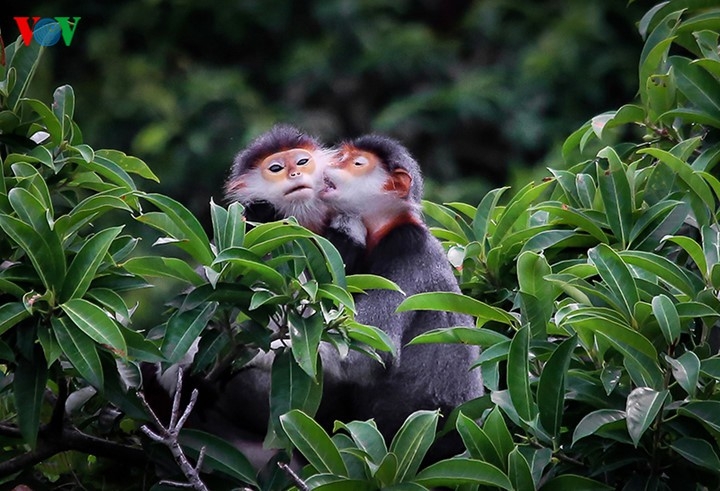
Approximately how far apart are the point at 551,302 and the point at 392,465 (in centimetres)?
46

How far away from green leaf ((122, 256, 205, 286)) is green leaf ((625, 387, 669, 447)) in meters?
0.77

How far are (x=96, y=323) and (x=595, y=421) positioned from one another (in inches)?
Result: 32.3

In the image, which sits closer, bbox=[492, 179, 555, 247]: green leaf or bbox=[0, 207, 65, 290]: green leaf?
bbox=[0, 207, 65, 290]: green leaf

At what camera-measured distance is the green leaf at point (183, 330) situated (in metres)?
2.14

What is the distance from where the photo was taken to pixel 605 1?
23.9 feet

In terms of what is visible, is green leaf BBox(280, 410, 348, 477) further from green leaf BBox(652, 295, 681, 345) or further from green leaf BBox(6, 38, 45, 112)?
green leaf BBox(6, 38, 45, 112)

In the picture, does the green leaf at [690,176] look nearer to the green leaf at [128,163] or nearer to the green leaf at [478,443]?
the green leaf at [478,443]

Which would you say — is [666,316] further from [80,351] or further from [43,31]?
[43,31]

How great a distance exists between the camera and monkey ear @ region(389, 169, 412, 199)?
308 cm

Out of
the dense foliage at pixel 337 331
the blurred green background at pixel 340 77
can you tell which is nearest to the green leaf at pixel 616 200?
the dense foliage at pixel 337 331

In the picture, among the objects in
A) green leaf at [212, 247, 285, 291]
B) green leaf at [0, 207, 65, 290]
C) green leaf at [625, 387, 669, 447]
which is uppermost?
green leaf at [0, 207, 65, 290]

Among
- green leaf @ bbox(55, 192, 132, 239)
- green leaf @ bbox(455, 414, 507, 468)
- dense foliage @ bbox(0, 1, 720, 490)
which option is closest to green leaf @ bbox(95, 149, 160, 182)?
dense foliage @ bbox(0, 1, 720, 490)

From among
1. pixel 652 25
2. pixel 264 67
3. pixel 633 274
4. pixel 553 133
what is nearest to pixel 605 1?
pixel 553 133

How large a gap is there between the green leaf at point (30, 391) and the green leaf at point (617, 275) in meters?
0.96
